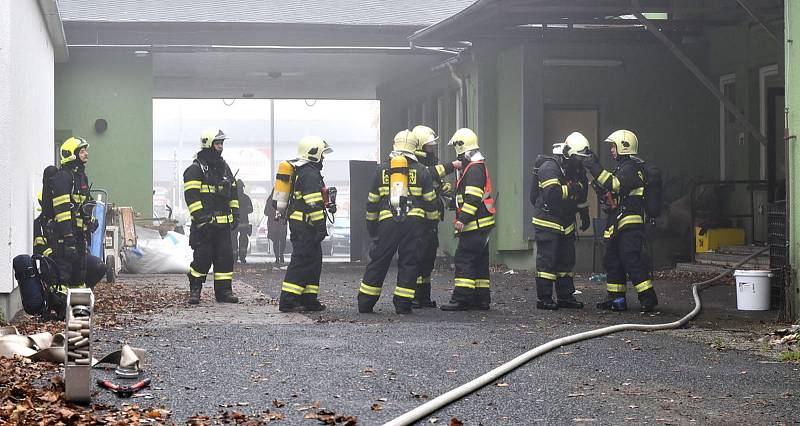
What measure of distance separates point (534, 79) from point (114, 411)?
46.0ft

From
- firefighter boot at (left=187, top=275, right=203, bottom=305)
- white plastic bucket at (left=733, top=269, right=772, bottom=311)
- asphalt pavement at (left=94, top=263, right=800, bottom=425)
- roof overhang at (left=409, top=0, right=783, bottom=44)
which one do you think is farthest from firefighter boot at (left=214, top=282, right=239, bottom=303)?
white plastic bucket at (left=733, top=269, right=772, bottom=311)

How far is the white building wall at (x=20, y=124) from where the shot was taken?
11.7m

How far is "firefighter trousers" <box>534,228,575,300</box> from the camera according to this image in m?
13.3

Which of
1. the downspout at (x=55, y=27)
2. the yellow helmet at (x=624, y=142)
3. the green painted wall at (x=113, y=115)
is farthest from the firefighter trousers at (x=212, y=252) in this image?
the green painted wall at (x=113, y=115)

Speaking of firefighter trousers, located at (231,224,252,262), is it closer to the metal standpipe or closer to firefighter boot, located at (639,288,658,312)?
firefighter boot, located at (639,288,658,312)

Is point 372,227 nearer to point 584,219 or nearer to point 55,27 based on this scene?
point 584,219

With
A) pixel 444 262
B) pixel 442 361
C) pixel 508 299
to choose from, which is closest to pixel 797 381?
pixel 442 361

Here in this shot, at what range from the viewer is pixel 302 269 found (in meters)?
13.2

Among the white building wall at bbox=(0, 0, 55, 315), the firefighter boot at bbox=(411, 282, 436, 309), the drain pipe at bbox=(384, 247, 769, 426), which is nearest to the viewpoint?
the drain pipe at bbox=(384, 247, 769, 426)

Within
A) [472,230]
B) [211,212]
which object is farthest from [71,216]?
[472,230]

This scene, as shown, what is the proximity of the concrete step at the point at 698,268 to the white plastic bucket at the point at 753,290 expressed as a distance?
497 cm

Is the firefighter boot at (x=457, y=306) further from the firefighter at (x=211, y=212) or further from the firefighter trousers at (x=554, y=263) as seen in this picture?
the firefighter at (x=211, y=212)

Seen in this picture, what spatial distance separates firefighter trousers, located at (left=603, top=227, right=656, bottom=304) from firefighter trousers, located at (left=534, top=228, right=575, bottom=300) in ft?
1.39

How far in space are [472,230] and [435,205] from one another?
0.48 meters
